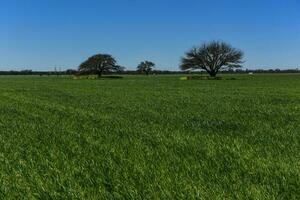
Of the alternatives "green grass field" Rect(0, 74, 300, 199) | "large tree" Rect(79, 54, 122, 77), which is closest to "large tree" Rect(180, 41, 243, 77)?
"large tree" Rect(79, 54, 122, 77)

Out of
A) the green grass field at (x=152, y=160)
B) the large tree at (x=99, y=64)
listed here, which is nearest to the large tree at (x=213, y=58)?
the large tree at (x=99, y=64)

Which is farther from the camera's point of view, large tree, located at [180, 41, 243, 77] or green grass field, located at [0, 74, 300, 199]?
large tree, located at [180, 41, 243, 77]

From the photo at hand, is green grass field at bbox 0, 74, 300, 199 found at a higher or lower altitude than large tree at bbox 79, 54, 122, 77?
higher

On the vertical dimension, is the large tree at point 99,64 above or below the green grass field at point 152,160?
below

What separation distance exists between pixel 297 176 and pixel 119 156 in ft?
11.5

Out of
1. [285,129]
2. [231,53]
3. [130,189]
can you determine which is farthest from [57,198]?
[231,53]

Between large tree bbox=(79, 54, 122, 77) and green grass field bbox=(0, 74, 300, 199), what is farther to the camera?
large tree bbox=(79, 54, 122, 77)

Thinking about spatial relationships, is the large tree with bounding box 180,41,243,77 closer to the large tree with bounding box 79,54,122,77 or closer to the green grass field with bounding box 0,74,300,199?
the large tree with bounding box 79,54,122,77

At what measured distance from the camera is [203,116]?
1962 centimetres

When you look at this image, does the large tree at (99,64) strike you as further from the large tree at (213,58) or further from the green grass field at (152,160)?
the green grass field at (152,160)

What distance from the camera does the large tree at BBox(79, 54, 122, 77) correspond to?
150875 millimetres

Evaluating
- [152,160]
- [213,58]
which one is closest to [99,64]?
[213,58]

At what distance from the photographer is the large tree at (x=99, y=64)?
151 metres

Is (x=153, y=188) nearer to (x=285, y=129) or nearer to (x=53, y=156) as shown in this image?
(x=53, y=156)
